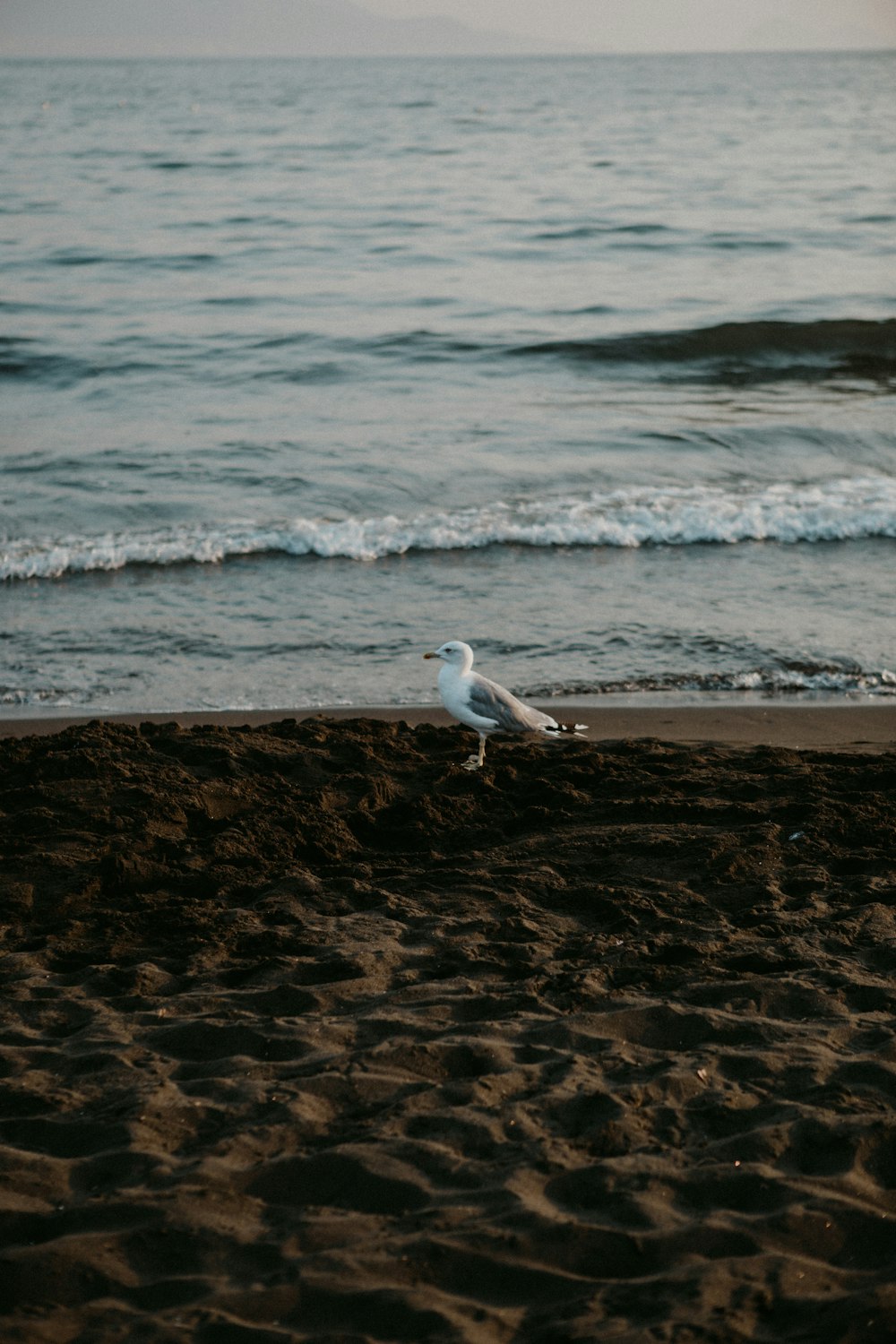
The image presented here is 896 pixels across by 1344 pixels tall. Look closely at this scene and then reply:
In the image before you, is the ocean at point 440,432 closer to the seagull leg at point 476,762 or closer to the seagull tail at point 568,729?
the seagull tail at point 568,729

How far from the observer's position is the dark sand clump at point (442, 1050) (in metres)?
2.59

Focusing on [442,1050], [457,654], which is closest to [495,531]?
[457,654]

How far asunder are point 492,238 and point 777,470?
12180 mm

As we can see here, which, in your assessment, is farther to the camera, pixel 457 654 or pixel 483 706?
pixel 457 654

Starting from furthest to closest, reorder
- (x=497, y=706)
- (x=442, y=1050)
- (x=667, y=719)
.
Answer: (x=667, y=719) < (x=497, y=706) < (x=442, y=1050)

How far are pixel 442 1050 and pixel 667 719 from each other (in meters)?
3.59

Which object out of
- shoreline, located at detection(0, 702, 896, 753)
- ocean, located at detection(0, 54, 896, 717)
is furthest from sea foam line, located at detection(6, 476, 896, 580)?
shoreline, located at detection(0, 702, 896, 753)

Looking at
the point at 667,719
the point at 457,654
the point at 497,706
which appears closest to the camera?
the point at 497,706

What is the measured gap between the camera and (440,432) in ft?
42.4

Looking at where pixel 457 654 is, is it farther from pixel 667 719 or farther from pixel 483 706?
pixel 667 719

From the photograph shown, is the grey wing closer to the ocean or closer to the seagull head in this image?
the seagull head

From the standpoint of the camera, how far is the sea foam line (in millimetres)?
9602

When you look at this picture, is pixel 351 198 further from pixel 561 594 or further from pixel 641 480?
pixel 561 594

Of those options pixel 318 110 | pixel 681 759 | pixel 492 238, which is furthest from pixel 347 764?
pixel 318 110
